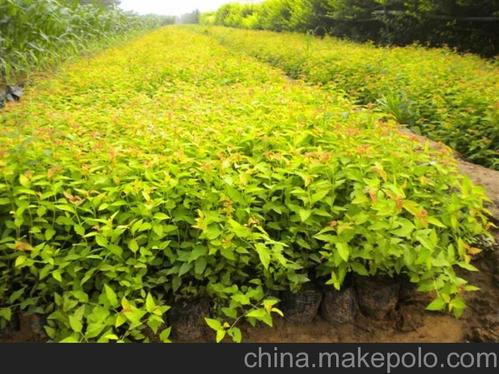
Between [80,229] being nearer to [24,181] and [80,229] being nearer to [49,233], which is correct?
[49,233]

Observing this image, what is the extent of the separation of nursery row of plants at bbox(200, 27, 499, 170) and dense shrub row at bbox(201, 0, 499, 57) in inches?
48.0

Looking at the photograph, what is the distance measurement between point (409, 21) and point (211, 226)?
9.88m

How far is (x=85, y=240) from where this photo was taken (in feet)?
8.07

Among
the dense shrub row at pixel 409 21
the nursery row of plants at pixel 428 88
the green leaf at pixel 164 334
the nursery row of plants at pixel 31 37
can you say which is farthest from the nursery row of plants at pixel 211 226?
the dense shrub row at pixel 409 21

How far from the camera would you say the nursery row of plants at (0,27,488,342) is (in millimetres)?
2309

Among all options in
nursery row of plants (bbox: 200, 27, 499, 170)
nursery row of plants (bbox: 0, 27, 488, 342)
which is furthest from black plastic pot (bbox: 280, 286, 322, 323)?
nursery row of plants (bbox: 200, 27, 499, 170)

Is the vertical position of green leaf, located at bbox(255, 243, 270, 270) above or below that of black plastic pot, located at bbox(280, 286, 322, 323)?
above

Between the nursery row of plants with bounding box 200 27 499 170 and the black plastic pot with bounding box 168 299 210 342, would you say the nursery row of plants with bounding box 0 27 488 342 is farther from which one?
the nursery row of plants with bounding box 200 27 499 170

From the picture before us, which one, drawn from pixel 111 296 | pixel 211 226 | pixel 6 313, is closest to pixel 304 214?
pixel 211 226

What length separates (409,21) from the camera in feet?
34.7

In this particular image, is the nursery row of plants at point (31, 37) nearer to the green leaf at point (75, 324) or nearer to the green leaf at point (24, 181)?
the green leaf at point (24, 181)

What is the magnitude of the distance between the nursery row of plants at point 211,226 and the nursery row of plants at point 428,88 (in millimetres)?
1660

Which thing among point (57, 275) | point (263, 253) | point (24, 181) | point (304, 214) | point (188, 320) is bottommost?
point (188, 320)

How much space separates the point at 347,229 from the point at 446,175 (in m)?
0.91
